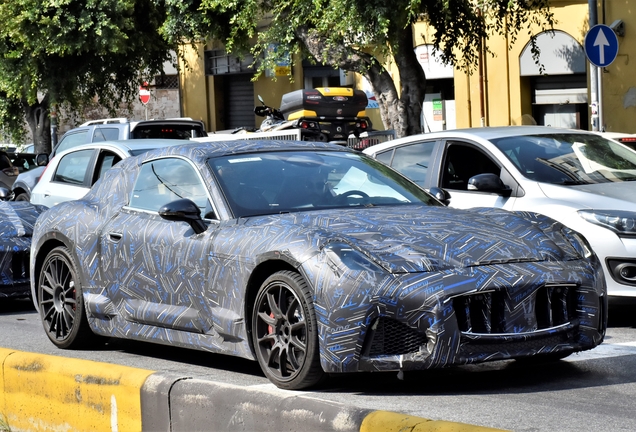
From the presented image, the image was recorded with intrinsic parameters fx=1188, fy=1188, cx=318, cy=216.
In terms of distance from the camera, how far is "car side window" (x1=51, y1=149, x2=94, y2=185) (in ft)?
43.6

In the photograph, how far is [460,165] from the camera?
1005 cm

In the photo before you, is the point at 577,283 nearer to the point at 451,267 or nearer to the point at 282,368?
the point at 451,267

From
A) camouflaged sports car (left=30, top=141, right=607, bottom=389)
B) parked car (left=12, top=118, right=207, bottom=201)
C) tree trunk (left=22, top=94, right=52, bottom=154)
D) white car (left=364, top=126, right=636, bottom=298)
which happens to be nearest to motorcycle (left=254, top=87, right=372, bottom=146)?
parked car (left=12, top=118, right=207, bottom=201)

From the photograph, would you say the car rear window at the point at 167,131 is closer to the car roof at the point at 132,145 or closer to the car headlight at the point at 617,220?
the car roof at the point at 132,145

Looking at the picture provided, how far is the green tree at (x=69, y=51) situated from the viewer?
86.8ft

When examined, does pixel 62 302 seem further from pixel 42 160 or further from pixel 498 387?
pixel 42 160

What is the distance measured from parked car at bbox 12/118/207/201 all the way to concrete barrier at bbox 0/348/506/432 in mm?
12034

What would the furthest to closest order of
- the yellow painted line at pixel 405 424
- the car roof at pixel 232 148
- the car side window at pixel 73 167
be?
1. the car side window at pixel 73 167
2. the car roof at pixel 232 148
3. the yellow painted line at pixel 405 424

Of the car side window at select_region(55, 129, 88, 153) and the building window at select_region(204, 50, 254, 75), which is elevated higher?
the building window at select_region(204, 50, 254, 75)

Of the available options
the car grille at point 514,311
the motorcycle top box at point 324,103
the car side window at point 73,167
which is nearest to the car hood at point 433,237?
the car grille at point 514,311

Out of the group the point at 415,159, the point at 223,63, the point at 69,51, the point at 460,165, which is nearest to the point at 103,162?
the point at 415,159

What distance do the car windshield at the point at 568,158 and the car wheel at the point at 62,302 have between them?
3.65 metres

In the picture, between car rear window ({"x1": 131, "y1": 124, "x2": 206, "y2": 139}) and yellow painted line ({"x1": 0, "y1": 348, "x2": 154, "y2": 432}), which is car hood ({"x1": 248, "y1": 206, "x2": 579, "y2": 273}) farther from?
car rear window ({"x1": 131, "y1": 124, "x2": 206, "y2": 139})

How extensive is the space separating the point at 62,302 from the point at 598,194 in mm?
3976
